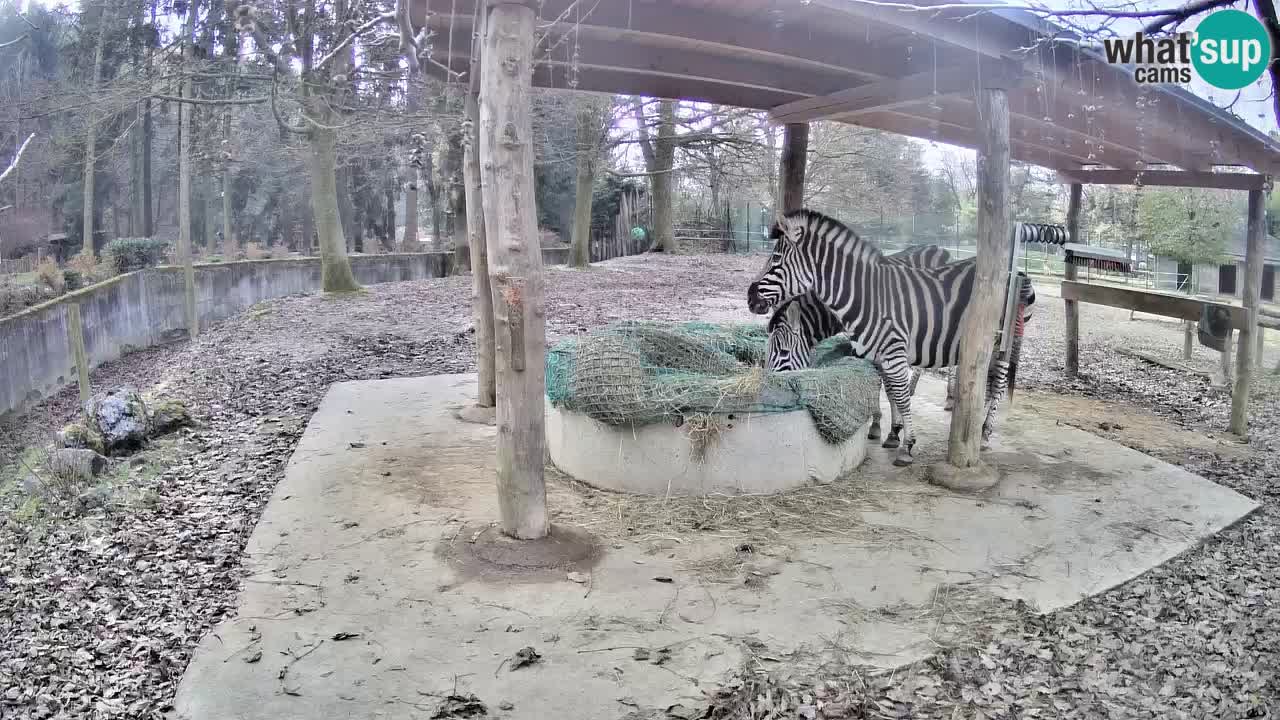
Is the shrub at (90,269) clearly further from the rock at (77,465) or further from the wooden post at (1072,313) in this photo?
the wooden post at (1072,313)

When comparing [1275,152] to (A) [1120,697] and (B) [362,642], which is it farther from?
(B) [362,642]

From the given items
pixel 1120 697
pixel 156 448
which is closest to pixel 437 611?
pixel 1120 697

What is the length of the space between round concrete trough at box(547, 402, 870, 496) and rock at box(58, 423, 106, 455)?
3948 mm

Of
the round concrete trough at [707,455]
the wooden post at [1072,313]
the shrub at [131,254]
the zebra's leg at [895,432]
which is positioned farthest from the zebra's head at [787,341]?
the shrub at [131,254]

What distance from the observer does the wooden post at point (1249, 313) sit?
787 cm

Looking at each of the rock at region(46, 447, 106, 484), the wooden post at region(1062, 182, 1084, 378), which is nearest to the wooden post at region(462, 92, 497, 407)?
the rock at region(46, 447, 106, 484)

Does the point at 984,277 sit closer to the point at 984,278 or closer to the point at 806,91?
the point at 984,278

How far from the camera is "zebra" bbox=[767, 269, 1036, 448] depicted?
283 inches

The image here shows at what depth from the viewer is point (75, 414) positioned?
429 inches

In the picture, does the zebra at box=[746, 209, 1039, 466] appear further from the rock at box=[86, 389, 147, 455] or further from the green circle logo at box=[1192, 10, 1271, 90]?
the rock at box=[86, 389, 147, 455]

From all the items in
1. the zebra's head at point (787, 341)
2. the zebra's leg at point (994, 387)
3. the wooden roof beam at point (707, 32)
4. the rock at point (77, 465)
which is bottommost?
the rock at point (77, 465)

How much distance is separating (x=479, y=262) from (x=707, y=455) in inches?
113

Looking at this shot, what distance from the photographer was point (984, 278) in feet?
19.9

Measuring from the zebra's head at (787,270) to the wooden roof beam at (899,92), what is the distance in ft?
3.26
